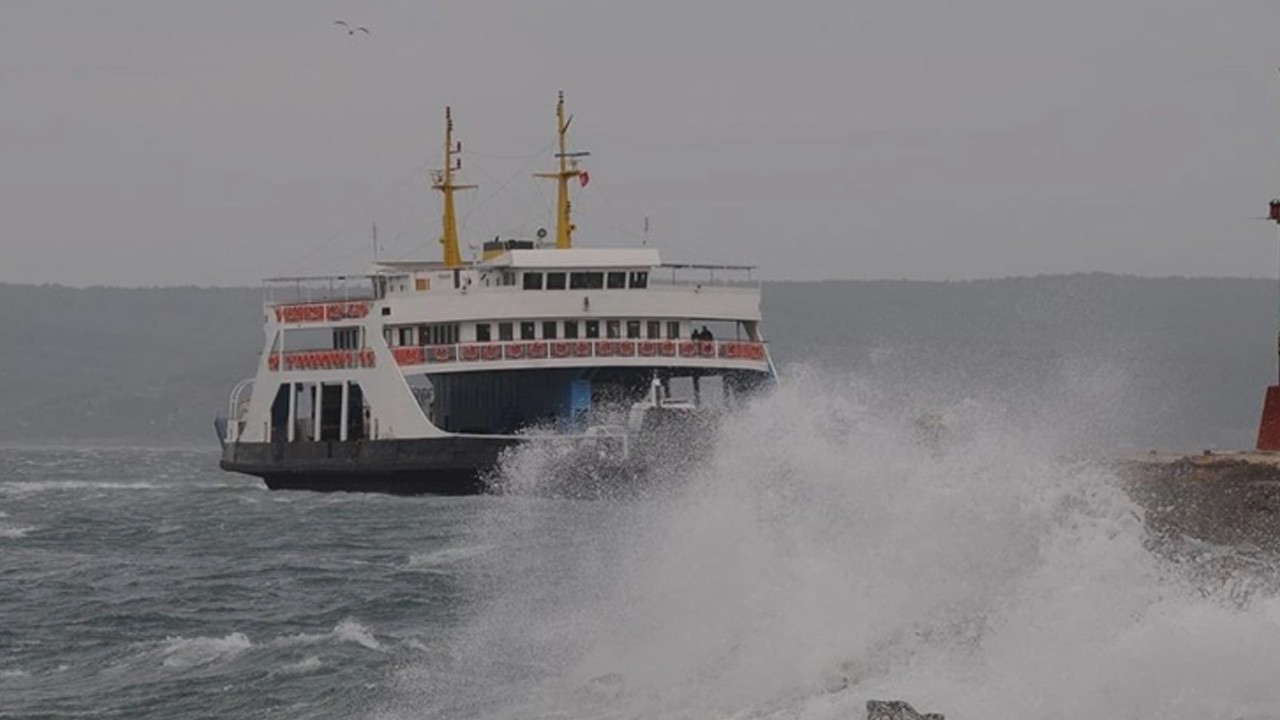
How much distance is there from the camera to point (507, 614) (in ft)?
112

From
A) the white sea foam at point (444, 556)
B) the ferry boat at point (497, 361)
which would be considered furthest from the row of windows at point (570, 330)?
the white sea foam at point (444, 556)

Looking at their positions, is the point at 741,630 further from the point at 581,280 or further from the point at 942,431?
the point at 581,280

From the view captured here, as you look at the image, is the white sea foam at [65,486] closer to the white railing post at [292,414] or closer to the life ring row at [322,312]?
the white railing post at [292,414]

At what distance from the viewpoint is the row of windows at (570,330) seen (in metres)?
64.2

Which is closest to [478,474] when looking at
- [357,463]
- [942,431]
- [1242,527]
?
[357,463]

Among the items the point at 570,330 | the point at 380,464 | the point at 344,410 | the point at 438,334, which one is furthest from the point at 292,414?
the point at 570,330

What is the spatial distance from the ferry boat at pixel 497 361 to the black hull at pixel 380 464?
0.04 meters

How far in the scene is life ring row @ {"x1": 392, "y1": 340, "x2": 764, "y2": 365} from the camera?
208ft

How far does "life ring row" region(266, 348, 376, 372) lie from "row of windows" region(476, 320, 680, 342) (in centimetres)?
311

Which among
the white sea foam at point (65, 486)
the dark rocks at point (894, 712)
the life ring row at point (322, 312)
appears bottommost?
the dark rocks at point (894, 712)

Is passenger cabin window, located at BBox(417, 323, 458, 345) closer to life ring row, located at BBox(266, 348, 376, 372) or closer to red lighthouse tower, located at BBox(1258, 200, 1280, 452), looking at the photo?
life ring row, located at BBox(266, 348, 376, 372)

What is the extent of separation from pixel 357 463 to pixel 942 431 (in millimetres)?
35433

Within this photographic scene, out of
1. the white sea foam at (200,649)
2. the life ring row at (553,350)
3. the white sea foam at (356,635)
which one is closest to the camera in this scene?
the white sea foam at (200,649)

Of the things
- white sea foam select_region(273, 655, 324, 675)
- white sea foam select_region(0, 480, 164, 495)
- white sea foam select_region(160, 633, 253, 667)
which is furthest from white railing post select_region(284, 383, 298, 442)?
white sea foam select_region(273, 655, 324, 675)
